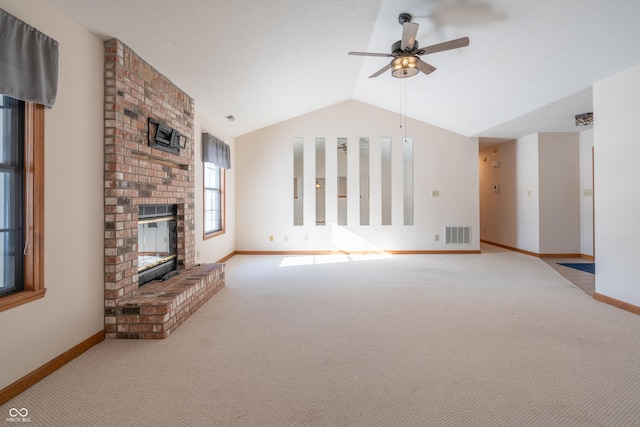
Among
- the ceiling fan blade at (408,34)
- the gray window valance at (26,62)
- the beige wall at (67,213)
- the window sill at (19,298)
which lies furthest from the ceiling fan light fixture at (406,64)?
the window sill at (19,298)

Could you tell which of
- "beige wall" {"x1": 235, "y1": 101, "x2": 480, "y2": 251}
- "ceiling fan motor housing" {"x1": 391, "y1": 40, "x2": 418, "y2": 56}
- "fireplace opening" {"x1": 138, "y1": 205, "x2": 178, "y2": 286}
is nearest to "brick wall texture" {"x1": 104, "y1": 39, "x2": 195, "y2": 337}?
"fireplace opening" {"x1": 138, "y1": 205, "x2": 178, "y2": 286}

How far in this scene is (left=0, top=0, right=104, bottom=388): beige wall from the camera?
74.6 inches

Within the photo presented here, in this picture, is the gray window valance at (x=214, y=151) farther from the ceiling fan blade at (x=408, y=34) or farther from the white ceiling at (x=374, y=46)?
the ceiling fan blade at (x=408, y=34)

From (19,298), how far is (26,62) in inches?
55.1

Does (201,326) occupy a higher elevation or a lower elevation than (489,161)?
lower

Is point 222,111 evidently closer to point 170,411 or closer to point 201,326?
point 201,326

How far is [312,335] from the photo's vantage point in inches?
103

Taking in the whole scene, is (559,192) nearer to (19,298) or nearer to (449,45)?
(449,45)

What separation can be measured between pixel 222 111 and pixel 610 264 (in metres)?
5.46

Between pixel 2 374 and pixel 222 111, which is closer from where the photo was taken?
pixel 2 374

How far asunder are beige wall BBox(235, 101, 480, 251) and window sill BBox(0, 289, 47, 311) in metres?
4.84

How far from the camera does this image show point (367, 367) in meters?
2.11

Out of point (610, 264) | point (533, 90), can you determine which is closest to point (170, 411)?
point (610, 264)

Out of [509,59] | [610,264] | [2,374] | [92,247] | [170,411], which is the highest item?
[509,59]
